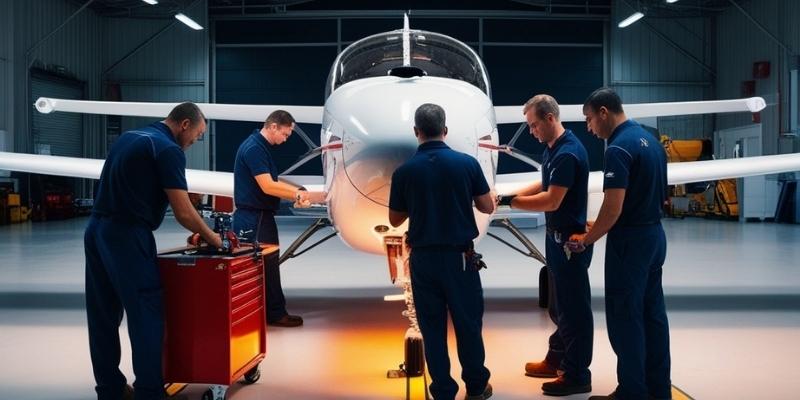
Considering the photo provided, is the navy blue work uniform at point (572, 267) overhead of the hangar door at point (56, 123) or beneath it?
beneath

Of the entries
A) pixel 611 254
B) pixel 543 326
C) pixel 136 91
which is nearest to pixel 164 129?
pixel 611 254

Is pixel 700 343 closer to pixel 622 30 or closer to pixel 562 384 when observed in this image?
pixel 562 384

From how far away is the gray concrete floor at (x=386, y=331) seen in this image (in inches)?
165

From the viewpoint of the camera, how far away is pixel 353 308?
6.97m

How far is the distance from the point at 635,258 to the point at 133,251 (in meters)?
2.40

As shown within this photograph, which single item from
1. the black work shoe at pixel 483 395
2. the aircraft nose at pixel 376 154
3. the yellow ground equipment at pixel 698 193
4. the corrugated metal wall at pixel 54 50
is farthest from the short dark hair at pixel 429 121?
the corrugated metal wall at pixel 54 50

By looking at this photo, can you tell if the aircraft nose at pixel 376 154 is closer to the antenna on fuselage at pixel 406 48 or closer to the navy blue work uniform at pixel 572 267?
the navy blue work uniform at pixel 572 267

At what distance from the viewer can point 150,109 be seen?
799 centimetres

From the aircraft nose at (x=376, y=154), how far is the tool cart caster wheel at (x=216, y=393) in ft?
3.99

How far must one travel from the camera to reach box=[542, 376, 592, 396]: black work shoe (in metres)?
3.96

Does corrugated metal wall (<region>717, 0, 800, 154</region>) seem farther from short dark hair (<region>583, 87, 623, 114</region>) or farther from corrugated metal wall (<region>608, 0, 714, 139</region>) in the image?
short dark hair (<region>583, 87, 623, 114</region>)

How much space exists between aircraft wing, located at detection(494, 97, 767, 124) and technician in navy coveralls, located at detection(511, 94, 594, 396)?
8.58 feet

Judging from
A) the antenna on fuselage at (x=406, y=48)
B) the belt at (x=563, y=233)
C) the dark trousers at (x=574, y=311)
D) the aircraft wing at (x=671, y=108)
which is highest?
the antenna on fuselage at (x=406, y=48)

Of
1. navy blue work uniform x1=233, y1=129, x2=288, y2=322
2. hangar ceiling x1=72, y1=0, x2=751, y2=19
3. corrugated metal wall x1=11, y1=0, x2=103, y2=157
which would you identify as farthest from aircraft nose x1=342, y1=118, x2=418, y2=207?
hangar ceiling x1=72, y1=0, x2=751, y2=19
